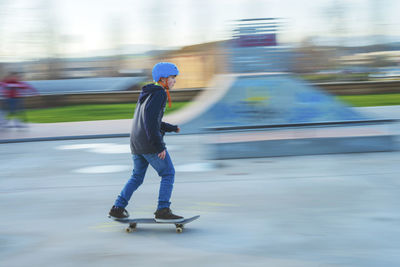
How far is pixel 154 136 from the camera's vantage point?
4.07m

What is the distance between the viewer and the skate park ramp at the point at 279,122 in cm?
823

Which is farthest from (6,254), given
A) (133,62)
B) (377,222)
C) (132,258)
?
(133,62)

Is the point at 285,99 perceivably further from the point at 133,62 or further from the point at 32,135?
the point at 133,62

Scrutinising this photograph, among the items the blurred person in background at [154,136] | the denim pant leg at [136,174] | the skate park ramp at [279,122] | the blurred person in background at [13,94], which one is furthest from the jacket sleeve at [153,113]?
the blurred person in background at [13,94]

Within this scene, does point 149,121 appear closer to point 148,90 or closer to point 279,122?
point 148,90

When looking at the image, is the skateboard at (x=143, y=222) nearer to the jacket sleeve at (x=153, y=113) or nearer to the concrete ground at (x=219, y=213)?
the concrete ground at (x=219, y=213)

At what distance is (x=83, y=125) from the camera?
14.7 meters

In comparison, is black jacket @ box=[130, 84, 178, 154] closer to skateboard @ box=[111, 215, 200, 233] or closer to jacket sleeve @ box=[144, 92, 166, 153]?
jacket sleeve @ box=[144, 92, 166, 153]

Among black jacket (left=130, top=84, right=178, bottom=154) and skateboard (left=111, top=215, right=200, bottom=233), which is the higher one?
black jacket (left=130, top=84, right=178, bottom=154)

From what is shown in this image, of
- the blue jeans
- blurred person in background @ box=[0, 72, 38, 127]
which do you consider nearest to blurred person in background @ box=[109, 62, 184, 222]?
the blue jeans

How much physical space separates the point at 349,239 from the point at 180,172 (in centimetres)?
370

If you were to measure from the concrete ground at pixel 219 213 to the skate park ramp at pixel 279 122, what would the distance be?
0.29 m

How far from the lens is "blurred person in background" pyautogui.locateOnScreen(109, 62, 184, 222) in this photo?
13.2 ft

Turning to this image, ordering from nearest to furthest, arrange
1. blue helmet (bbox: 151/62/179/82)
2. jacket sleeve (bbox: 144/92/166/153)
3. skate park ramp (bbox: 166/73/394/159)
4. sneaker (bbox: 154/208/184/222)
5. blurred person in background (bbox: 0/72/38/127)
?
jacket sleeve (bbox: 144/92/166/153), blue helmet (bbox: 151/62/179/82), sneaker (bbox: 154/208/184/222), skate park ramp (bbox: 166/73/394/159), blurred person in background (bbox: 0/72/38/127)
